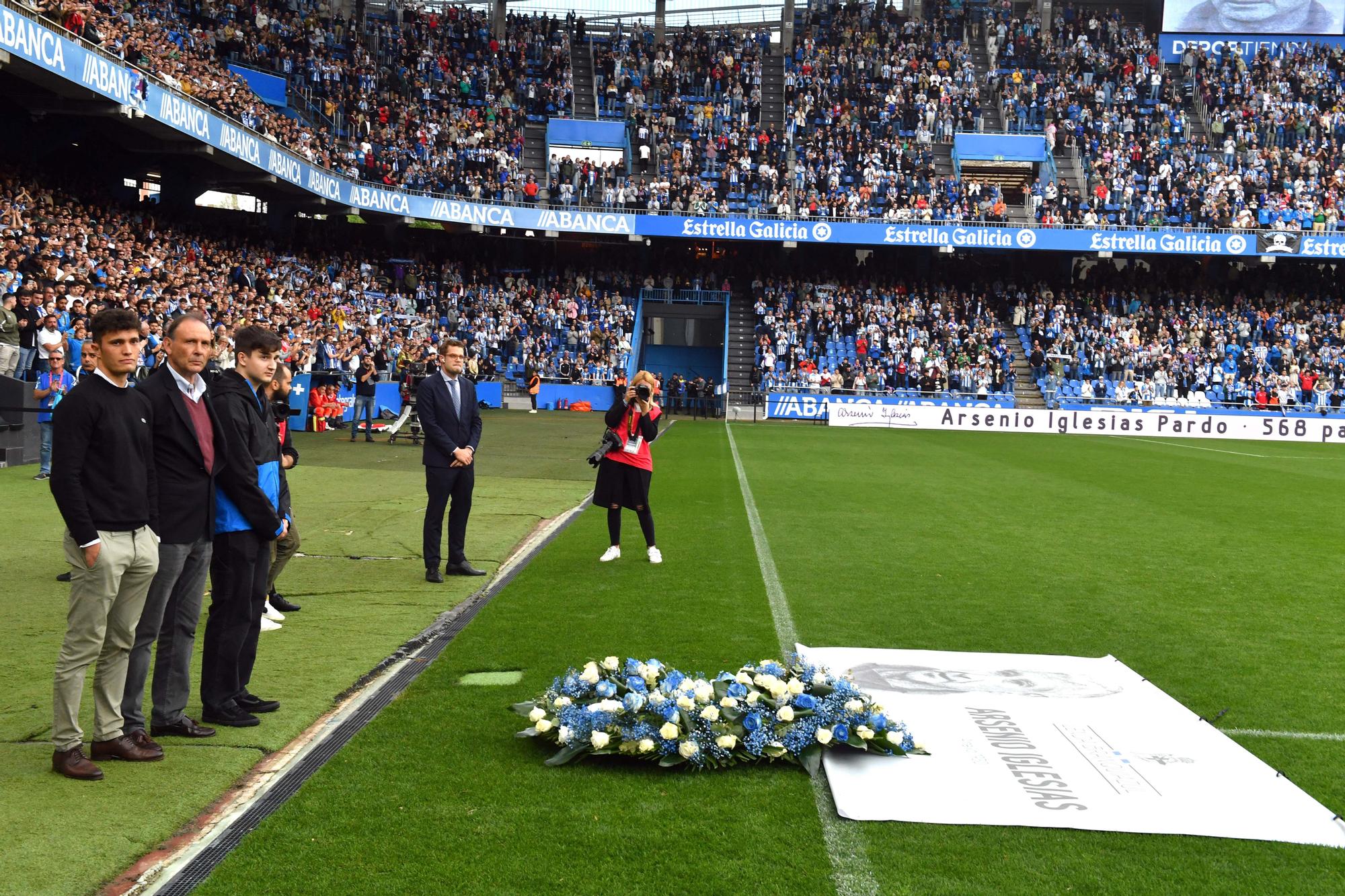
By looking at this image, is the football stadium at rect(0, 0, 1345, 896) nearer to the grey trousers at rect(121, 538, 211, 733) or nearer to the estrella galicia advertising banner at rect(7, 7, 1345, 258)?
the grey trousers at rect(121, 538, 211, 733)

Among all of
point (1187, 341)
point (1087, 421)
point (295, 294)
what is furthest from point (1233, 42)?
point (295, 294)

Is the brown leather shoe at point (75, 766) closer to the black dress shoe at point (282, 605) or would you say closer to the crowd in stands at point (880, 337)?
the black dress shoe at point (282, 605)

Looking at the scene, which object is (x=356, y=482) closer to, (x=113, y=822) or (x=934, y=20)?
(x=113, y=822)

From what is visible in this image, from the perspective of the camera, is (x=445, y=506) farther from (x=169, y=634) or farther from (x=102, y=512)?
(x=102, y=512)

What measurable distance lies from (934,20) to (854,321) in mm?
20059

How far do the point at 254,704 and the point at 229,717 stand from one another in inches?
8.6

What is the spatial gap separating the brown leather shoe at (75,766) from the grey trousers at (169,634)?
0.94ft

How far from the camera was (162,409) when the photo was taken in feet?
16.0

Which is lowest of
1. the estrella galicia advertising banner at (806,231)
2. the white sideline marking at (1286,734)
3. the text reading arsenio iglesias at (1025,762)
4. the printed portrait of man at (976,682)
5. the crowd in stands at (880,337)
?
the printed portrait of man at (976,682)

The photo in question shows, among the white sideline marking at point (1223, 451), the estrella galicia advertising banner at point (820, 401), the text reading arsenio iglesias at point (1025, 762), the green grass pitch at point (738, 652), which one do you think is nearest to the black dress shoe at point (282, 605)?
the green grass pitch at point (738, 652)

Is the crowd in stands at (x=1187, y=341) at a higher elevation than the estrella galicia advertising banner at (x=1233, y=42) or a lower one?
lower

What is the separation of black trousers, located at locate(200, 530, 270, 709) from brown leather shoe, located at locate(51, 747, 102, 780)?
78cm

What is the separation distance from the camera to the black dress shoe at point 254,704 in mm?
5605

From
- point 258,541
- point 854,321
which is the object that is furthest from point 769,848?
point 854,321
